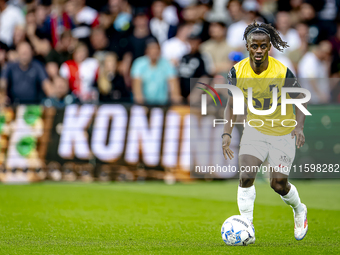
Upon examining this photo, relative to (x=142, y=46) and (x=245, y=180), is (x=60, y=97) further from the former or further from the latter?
(x=245, y=180)

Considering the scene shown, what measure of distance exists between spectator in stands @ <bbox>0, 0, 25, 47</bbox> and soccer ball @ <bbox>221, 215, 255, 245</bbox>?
10277 millimetres

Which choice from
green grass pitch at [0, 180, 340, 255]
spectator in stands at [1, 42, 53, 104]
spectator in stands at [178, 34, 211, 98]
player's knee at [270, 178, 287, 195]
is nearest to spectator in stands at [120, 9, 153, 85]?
spectator in stands at [178, 34, 211, 98]

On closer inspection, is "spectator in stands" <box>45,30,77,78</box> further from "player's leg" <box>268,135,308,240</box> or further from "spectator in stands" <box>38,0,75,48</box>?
Result: "player's leg" <box>268,135,308,240</box>

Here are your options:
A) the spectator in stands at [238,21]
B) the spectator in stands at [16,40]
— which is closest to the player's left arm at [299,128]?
the spectator in stands at [238,21]

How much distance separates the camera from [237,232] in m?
5.86

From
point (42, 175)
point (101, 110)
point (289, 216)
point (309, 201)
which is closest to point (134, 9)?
point (101, 110)

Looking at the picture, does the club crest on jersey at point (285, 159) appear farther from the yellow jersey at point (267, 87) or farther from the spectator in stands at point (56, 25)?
the spectator in stands at point (56, 25)

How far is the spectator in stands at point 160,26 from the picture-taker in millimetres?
14196

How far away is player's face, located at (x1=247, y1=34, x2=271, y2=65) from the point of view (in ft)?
19.7

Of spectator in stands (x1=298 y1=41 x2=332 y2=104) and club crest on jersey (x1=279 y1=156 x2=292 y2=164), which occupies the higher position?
spectator in stands (x1=298 y1=41 x2=332 y2=104)

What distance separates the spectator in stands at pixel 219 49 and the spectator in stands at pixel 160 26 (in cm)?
132

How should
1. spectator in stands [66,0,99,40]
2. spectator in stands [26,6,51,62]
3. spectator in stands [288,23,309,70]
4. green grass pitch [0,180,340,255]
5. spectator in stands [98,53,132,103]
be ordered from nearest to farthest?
green grass pitch [0,180,340,255]
spectator in stands [98,53,132,103]
spectator in stands [288,23,309,70]
spectator in stands [26,6,51,62]
spectator in stands [66,0,99,40]

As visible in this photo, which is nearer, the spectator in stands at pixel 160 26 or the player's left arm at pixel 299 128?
the player's left arm at pixel 299 128

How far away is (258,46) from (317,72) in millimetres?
7776
